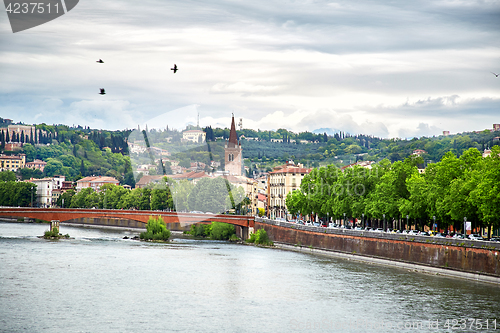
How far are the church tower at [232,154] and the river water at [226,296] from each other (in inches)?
3757

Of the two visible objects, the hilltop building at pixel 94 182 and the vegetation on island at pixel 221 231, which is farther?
the hilltop building at pixel 94 182

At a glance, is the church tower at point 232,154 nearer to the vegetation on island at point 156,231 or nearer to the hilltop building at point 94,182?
the hilltop building at point 94,182

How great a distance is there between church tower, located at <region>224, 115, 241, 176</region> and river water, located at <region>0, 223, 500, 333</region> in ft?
313

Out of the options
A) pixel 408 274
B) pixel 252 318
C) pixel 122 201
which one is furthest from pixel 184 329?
pixel 122 201

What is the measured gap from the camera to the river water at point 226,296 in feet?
113

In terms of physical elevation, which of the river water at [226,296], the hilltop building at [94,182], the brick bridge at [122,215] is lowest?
the river water at [226,296]

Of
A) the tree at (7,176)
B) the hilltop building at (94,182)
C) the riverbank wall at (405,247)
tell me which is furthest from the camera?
the hilltop building at (94,182)

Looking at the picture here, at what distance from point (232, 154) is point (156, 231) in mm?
75700

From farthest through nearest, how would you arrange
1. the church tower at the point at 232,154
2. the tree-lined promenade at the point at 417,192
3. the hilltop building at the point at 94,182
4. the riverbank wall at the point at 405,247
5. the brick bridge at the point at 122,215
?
the hilltop building at the point at 94,182 < the church tower at the point at 232,154 < the brick bridge at the point at 122,215 < the tree-lined promenade at the point at 417,192 < the riverbank wall at the point at 405,247

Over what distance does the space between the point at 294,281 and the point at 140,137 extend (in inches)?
2927

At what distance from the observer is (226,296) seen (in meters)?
42.4

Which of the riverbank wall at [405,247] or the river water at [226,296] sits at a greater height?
the riverbank wall at [405,247]

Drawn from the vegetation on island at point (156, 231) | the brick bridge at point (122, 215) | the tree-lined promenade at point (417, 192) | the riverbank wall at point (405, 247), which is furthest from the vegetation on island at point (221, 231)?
the riverbank wall at point (405, 247)

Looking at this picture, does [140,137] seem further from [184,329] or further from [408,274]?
[184,329]
